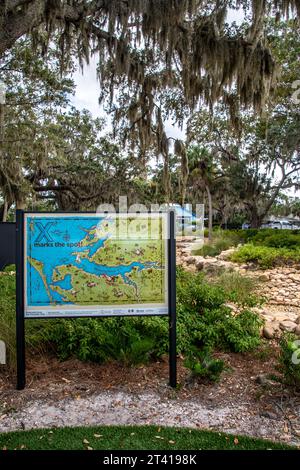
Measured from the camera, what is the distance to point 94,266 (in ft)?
A: 10.4

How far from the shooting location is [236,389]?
9.98 feet

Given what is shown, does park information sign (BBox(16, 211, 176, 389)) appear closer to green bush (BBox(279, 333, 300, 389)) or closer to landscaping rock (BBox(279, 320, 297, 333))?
green bush (BBox(279, 333, 300, 389))

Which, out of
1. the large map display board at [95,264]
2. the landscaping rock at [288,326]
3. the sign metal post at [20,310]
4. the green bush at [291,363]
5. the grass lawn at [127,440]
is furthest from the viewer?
the landscaping rock at [288,326]

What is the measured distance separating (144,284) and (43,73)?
26.1ft

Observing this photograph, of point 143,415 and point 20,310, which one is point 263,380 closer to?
point 143,415

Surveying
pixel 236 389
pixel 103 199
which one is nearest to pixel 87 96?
pixel 103 199

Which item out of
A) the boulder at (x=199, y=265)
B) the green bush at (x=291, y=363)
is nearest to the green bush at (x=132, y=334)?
the green bush at (x=291, y=363)

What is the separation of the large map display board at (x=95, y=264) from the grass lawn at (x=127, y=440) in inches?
36.8

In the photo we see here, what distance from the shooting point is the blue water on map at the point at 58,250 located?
3.07m

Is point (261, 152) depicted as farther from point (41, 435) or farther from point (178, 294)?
point (41, 435)

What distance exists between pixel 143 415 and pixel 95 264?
51.3 inches

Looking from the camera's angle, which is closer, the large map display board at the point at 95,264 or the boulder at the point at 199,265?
the large map display board at the point at 95,264

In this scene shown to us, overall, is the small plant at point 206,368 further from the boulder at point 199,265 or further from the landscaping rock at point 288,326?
the boulder at point 199,265

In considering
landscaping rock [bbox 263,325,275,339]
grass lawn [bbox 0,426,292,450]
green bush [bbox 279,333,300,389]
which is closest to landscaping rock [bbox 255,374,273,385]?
green bush [bbox 279,333,300,389]
